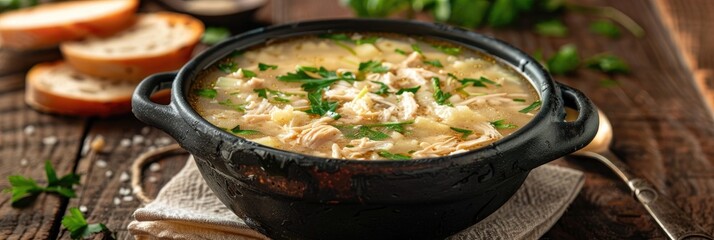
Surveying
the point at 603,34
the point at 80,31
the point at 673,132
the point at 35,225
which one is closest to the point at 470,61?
the point at 673,132

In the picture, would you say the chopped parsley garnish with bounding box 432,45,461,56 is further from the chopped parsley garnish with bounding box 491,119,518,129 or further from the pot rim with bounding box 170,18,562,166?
the chopped parsley garnish with bounding box 491,119,518,129

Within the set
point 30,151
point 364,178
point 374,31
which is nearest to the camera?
point 364,178

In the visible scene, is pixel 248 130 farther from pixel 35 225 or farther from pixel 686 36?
pixel 686 36

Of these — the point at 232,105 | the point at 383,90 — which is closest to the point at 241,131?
the point at 232,105

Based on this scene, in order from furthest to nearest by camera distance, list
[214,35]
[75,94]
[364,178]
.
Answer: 1. [214,35]
2. [75,94]
3. [364,178]

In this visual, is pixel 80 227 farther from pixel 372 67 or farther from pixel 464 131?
pixel 464 131

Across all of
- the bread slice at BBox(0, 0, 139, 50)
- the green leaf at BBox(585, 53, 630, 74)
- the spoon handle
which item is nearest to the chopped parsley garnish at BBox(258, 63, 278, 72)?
the spoon handle
